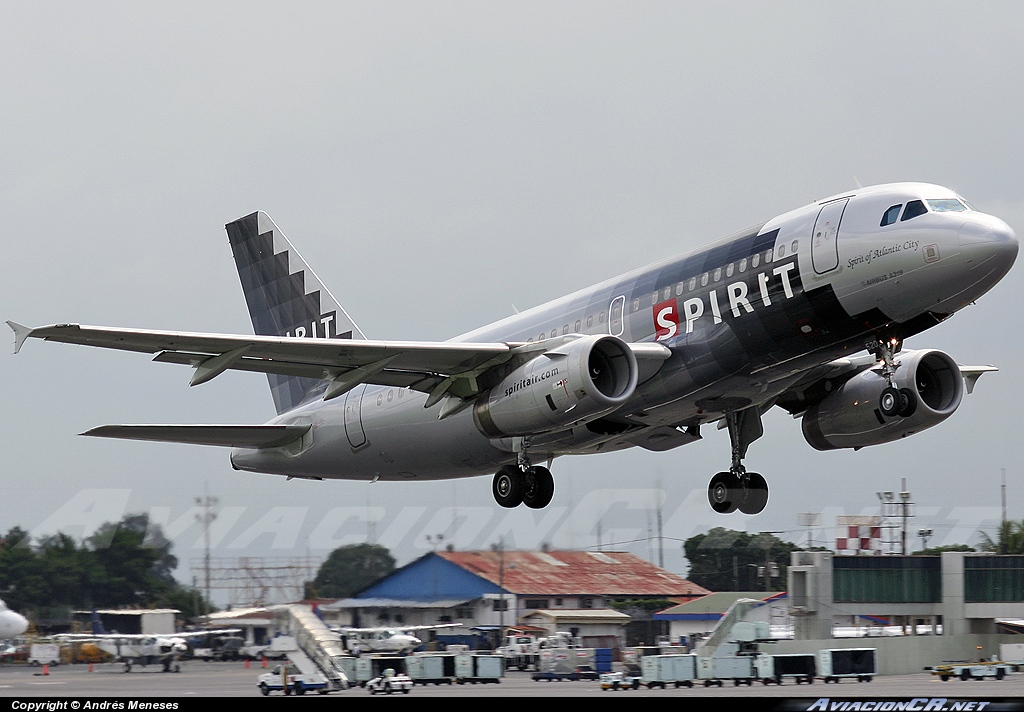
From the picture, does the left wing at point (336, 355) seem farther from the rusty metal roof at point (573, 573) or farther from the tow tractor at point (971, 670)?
the tow tractor at point (971, 670)

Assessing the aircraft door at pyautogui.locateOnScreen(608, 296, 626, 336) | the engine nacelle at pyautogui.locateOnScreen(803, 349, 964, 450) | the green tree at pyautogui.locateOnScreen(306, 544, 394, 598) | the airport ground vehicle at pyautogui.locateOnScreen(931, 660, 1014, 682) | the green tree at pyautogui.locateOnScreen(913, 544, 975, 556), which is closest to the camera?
the aircraft door at pyautogui.locateOnScreen(608, 296, 626, 336)

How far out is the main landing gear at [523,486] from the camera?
92.2 ft

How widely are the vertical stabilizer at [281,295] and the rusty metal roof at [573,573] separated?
20.2ft

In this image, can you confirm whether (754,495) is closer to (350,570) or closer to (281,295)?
(350,570)

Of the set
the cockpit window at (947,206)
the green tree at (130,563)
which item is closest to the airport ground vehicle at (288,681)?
the green tree at (130,563)

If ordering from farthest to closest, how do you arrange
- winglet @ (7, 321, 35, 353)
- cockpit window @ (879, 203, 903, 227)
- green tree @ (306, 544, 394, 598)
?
green tree @ (306, 544, 394, 598), cockpit window @ (879, 203, 903, 227), winglet @ (7, 321, 35, 353)

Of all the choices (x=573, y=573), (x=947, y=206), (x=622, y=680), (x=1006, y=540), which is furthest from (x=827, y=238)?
(x=1006, y=540)

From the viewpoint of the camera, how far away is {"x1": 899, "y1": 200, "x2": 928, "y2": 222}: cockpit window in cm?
2295

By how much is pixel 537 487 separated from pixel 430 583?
3328 mm

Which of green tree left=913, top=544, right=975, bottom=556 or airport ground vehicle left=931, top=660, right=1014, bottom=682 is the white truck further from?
green tree left=913, top=544, right=975, bottom=556

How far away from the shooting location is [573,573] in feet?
103

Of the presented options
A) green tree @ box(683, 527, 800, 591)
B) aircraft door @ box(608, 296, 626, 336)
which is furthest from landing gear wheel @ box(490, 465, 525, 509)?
green tree @ box(683, 527, 800, 591)

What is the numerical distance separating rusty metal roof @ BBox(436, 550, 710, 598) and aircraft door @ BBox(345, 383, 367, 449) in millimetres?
3010
